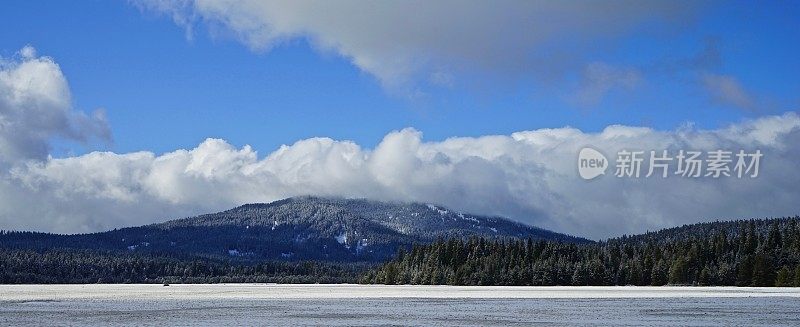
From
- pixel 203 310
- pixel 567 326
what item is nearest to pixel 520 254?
pixel 203 310

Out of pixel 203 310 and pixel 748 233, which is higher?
pixel 748 233

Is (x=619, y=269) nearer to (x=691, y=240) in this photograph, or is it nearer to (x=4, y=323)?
(x=691, y=240)

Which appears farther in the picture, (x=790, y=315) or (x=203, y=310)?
(x=203, y=310)

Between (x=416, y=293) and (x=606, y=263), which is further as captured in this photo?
(x=606, y=263)

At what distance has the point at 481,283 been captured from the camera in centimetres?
17300

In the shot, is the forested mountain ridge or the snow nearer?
the snow

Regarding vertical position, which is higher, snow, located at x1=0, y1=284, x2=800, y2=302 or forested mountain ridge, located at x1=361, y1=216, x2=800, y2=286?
forested mountain ridge, located at x1=361, y1=216, x2=800, y2=286

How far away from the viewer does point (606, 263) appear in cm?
17125

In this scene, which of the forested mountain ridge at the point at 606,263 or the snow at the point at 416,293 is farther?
the forested mountain ridge at the point at 606,263

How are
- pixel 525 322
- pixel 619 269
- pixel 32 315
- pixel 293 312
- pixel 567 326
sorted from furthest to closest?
pixel 619 269, pixel 293 312, pixel 32 315, pixel 525 322, pixel 567 326

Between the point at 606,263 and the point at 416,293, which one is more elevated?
the point at 606,263

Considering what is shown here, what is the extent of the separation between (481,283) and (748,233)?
185 feet

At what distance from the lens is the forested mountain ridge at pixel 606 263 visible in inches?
6147

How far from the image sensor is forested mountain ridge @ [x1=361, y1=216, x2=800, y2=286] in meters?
156
